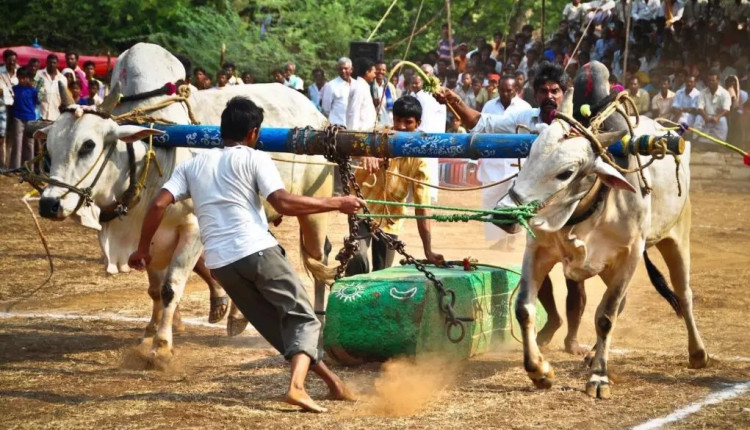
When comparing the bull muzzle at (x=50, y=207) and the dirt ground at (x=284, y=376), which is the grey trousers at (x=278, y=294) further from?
the bull muzzle at (x=50, y=207)

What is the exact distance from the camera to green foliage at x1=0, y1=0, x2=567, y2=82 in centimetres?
2269

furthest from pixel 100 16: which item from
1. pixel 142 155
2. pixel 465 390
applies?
pixel 465 390

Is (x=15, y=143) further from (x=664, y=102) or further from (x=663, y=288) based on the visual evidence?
(x=663, y=288)

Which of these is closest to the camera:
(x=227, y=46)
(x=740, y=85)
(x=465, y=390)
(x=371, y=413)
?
(x=371, y=413)

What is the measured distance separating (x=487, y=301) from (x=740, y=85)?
13.4m

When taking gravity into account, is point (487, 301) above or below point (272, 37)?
below

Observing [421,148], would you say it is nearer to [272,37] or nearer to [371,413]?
[371,413]

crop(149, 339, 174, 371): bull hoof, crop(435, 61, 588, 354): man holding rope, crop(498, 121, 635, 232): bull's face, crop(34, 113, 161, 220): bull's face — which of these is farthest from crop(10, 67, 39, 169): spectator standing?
crop(498, 121, 635, 232): bull's face

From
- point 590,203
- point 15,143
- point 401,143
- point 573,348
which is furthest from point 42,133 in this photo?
point 15,143

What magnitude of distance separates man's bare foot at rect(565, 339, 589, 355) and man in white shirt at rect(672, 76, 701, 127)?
11.6 m

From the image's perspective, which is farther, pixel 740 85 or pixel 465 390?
pixel 740 85

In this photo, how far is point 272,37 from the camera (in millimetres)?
22703

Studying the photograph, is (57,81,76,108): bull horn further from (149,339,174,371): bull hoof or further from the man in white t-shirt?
the man in white t-shirt

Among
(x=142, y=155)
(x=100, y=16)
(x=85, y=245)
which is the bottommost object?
(x=85, y=245)
